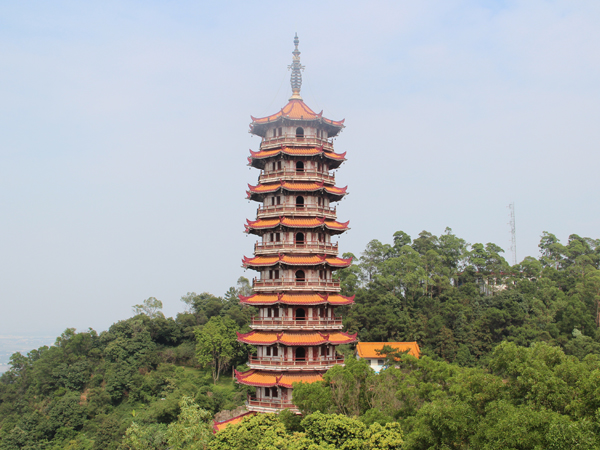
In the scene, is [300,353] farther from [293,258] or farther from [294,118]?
[294,118]

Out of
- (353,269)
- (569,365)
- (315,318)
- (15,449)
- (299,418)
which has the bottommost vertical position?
(15,449)

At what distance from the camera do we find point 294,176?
35531 millimetres

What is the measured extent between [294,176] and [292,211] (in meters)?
2.60

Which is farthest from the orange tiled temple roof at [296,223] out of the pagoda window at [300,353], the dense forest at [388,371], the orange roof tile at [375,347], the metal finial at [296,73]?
the orange roof tile at [375,347]

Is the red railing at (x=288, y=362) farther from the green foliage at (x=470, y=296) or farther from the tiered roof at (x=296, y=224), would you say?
the green foliage at (x=470, y=296)

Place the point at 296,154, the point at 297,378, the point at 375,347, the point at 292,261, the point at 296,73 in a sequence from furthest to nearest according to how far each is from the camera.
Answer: the point at 375,347 → the point at 296,73 → the point at 296,154 → the point at 292,261 → the point at 297,378

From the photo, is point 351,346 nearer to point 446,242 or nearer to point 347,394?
point 446,242

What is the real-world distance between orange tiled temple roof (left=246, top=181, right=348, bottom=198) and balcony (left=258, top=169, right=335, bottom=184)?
1.12 feet

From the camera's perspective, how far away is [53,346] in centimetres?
→ 6519

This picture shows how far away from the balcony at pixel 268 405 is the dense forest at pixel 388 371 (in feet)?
14.4

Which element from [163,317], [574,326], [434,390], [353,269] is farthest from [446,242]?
[434,390]

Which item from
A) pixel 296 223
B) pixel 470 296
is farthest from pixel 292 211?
pixel 470 296

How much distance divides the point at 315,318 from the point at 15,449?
35.5m

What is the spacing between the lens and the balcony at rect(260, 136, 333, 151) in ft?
119
